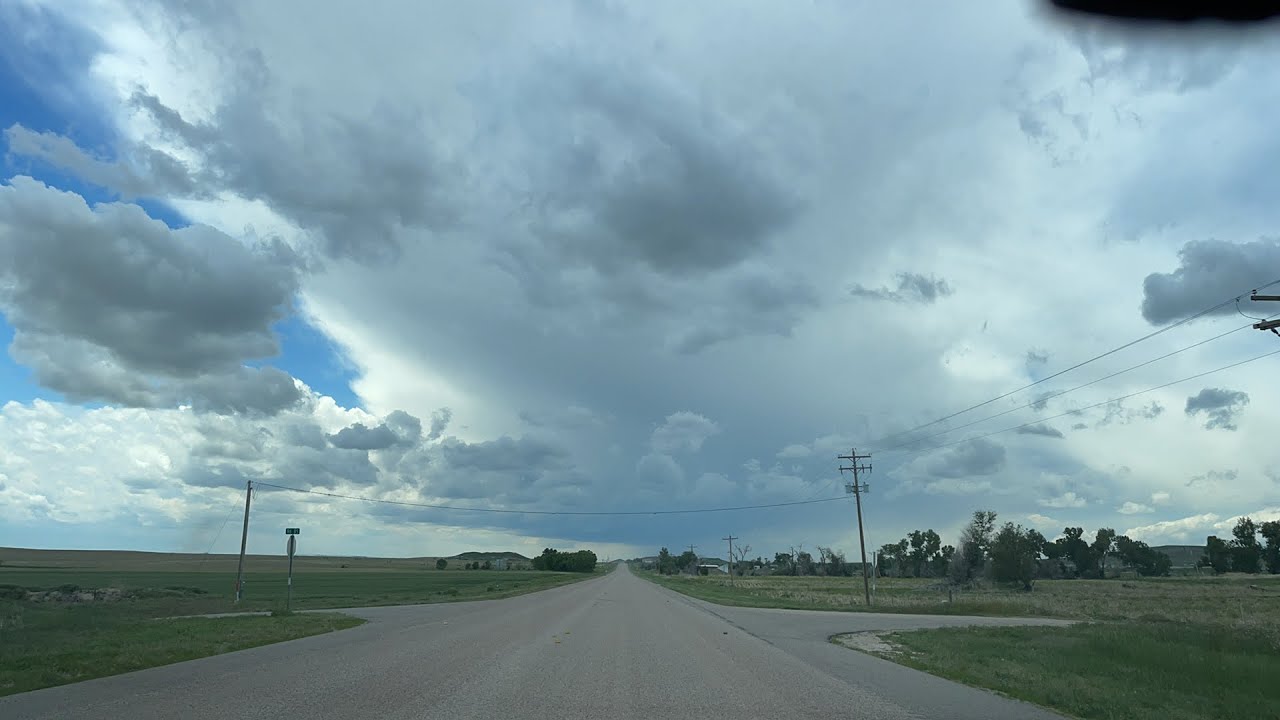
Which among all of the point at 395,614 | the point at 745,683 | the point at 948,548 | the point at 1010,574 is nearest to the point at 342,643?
the point at 745,683

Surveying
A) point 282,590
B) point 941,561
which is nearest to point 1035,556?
point 941,561

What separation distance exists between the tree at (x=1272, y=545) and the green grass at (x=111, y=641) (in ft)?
572

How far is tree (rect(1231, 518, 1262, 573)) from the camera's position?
146875mm

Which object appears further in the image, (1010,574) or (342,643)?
(1010,574)

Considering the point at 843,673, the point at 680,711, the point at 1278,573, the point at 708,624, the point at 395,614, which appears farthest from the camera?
the point at 1278,573

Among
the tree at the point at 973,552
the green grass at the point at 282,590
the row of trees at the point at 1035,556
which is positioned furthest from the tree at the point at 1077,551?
the green grass at the point at 282,590

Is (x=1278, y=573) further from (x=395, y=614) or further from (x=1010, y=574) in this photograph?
(x=395, y=614)

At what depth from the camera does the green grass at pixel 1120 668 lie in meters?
13.1

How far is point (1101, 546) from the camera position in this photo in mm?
163375

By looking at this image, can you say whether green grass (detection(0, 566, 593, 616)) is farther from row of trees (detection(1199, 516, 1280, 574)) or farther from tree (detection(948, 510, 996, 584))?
row of trees (detection(1199, 516, 1280, 574))

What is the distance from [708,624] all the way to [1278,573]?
544ft

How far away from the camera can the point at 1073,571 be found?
6698 inches

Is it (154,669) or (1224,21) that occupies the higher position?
(1224,21)

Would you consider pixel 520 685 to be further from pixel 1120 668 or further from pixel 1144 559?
pixel 1144 559
